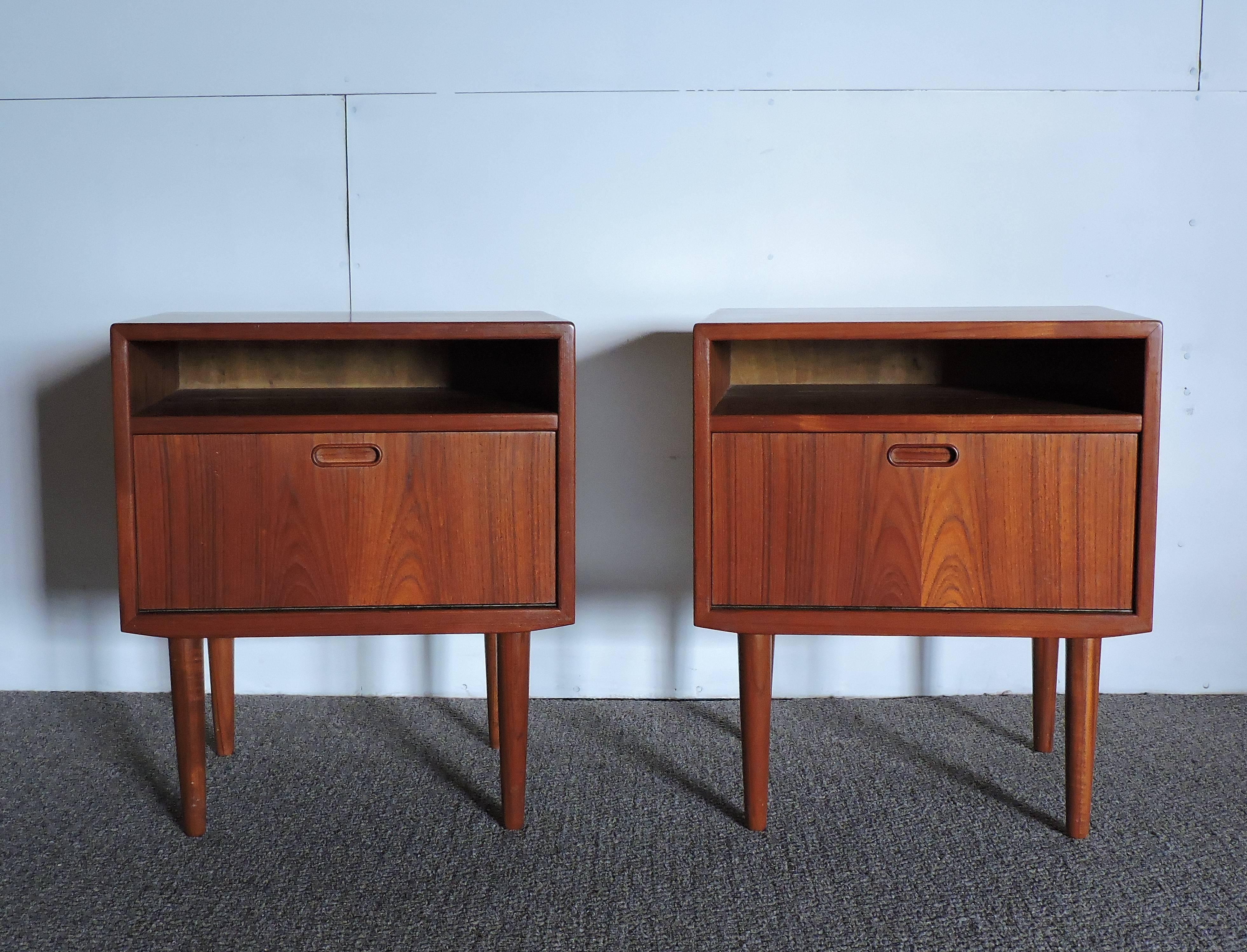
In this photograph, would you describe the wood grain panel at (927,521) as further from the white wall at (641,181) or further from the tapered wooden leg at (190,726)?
the tapered wooden leg at (190,726)

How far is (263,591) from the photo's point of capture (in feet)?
4.87

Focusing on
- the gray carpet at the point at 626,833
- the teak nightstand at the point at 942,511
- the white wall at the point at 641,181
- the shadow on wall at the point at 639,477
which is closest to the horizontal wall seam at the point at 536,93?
the white wall at the point at 641,181

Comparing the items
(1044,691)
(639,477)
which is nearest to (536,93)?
(639,477)

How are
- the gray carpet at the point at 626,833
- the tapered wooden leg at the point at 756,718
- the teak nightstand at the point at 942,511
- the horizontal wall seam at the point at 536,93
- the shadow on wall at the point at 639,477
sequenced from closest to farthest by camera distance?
the gray carpet at the point at 626,833
the teak nightstand at the point at 942,511
the tapered wooden leg at the point at 756,718
the horizontal wall seam at the point at 536,93
the shadow on wall at the point at 639,477

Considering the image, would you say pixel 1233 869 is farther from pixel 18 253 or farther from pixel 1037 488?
pixel 18 253

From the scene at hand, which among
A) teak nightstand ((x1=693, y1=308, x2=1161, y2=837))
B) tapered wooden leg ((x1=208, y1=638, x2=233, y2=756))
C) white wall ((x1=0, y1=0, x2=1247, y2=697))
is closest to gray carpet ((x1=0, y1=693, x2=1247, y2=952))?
tapered wooden leg ((x1=208, y1=638, x2=233, y2=756))

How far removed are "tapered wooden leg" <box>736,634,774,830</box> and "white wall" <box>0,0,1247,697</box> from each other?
553 mm

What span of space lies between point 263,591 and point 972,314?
46.1 inches

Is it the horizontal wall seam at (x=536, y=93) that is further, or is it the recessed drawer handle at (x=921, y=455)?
the horizontal wall seam at (x=536, y=93)

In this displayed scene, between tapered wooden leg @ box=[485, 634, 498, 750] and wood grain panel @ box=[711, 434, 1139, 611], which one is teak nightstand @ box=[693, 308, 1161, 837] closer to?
wood grain panel @ box=[711, 434, 1139, 611]

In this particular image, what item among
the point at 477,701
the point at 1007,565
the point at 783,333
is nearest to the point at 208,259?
the point at 477,701

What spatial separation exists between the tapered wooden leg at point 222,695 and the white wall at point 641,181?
52cm

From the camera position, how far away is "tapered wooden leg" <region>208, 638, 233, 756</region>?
1.82 m

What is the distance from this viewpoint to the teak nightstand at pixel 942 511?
143cm
